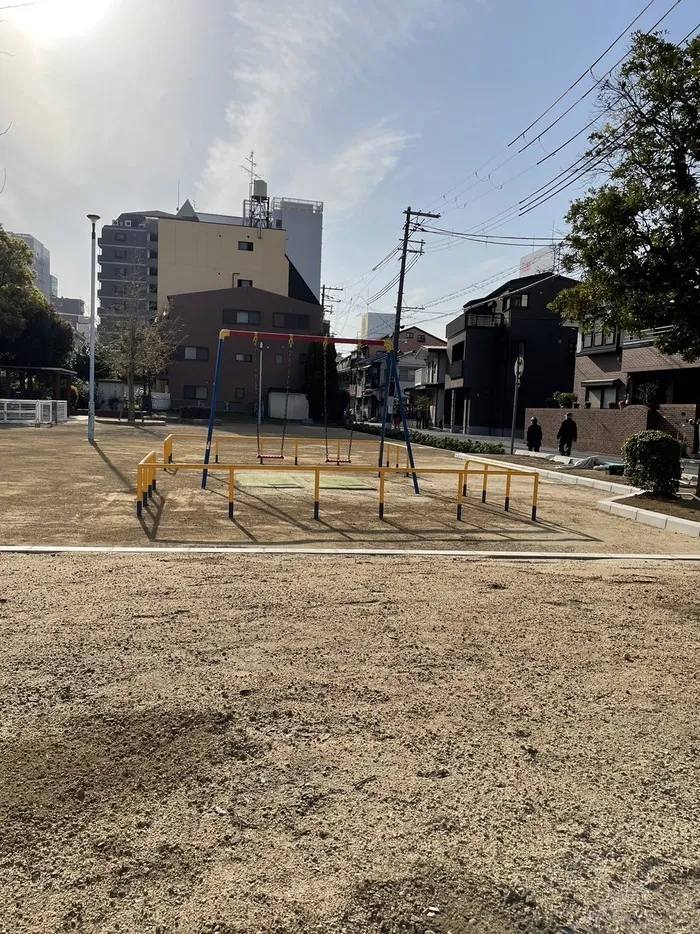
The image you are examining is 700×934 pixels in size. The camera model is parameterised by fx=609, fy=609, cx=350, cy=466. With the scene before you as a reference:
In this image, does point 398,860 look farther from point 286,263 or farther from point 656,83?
point 286,263

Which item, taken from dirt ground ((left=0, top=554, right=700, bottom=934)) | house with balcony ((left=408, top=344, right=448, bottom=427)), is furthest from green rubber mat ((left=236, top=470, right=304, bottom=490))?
house with balcony ((left=408, top=344, right=448, bottom=427))

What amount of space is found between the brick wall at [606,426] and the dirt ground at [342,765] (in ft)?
55.8

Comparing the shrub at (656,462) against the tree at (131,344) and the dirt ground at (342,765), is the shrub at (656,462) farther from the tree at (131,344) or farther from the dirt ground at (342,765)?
the tree at (131,344)

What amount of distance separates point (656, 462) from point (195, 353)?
40064mm

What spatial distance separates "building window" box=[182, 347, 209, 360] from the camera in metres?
45.9

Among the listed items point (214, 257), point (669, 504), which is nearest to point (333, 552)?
point (669, 504)

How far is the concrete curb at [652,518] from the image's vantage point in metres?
8.52

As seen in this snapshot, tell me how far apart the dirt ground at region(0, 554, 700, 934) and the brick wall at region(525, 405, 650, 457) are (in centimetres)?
1701

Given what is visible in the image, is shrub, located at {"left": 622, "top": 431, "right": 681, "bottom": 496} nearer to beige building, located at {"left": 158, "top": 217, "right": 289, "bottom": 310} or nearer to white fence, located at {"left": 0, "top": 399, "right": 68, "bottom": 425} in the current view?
white fence, located at {"left": 0, "top": 399, "right": 68, "bottom": 425}

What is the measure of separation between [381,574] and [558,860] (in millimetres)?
3561

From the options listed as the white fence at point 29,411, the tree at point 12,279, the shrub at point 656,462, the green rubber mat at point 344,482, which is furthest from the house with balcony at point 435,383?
the shrub at point 656,462

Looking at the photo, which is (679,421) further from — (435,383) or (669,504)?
(435,383)

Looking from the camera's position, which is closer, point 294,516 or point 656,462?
point 294,516

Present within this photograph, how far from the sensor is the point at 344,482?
12.9 m
